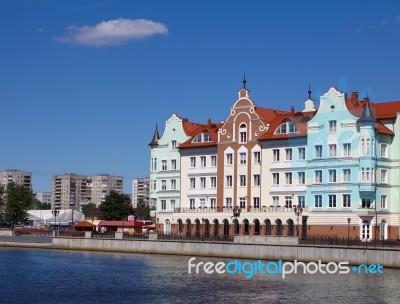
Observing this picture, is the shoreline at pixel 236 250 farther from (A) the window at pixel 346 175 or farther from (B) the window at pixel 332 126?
(B) the window at pixel 332 126

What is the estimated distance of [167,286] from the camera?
6062 cm

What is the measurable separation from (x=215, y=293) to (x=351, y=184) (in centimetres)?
3923

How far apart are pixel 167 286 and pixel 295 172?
40.4m

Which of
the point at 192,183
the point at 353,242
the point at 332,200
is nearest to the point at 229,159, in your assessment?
the point at 192,183

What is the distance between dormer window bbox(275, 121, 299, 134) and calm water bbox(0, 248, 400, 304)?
25.6 m

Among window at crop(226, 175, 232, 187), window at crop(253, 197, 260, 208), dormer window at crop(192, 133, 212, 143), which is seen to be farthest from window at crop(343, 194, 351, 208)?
dormer window at crop(192, 133, 212, 143)

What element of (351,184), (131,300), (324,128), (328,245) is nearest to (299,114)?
(324,128)

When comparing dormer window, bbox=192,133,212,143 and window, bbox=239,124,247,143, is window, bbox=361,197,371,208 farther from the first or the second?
dormer window, bbox=192,133,212,143

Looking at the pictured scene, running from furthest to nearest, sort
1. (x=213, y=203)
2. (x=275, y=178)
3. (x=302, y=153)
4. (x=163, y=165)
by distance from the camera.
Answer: (x=163, y=165)
(x=213, y=203)
(x=275, y=178)
(x=302, y=153)

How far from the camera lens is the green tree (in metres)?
179

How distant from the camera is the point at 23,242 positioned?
383 ft

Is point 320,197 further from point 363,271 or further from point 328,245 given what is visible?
point 363,271

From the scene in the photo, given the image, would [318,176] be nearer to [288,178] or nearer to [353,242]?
[288,178]

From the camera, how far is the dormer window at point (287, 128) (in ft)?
323
